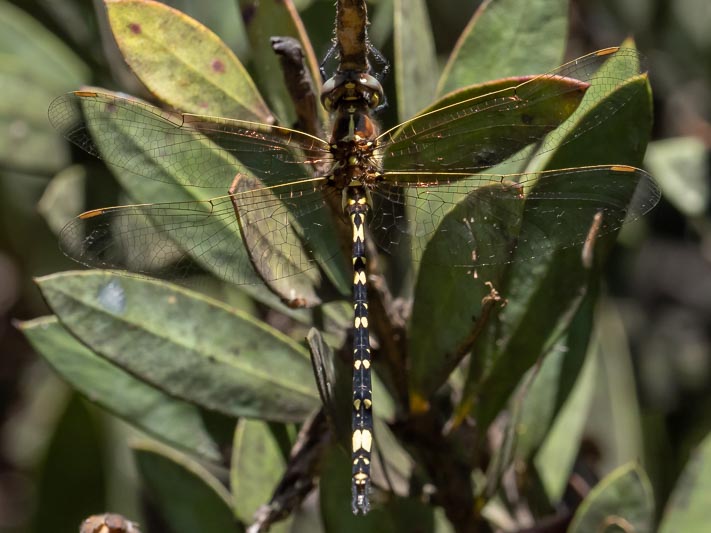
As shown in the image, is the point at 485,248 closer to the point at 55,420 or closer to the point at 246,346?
the point at 246,346

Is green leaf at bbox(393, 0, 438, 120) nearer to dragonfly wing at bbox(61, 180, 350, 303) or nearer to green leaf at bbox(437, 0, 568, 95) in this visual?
green leaf at bbox(437, 0, 568, 95)

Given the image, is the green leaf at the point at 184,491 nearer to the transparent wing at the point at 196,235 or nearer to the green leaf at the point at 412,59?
the transparent wing at the point at 196,235

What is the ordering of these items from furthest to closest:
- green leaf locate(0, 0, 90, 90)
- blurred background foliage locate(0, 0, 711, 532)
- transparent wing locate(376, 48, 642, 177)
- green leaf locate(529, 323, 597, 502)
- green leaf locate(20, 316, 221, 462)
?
green leaf locate(0, 0, 90, 90) → blurred background foliage locate(0, 0, 711, 532) → green leaf locate(529, 323, 597, 502) → green leaf locate(20, 316, 221, 462) → transparent wing locate(376, 48, 642, 177)

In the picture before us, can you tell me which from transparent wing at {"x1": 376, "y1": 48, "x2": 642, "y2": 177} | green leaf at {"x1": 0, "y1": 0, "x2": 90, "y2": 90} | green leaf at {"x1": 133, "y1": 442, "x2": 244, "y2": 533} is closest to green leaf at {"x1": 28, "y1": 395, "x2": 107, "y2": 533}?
green leaf at {"x1": 133, "y1": 442, "x2": 244, "y2": 533}

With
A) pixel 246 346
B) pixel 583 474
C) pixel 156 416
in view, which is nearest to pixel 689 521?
pixel 583 474

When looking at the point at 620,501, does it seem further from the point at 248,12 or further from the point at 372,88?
the point at 248,12

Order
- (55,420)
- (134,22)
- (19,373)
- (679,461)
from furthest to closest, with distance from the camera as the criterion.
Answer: (19,373)
(679,461)
(55,420)
(134,22)
